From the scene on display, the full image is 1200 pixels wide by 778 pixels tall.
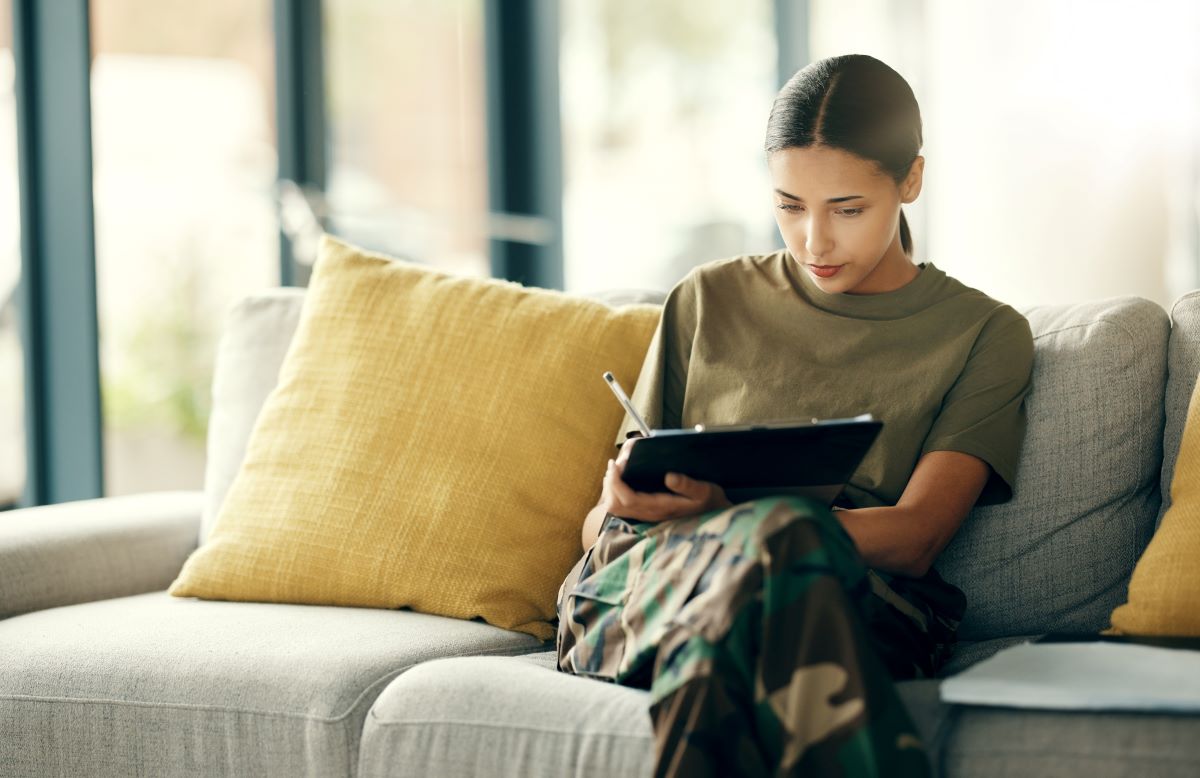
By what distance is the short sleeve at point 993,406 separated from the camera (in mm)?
1596

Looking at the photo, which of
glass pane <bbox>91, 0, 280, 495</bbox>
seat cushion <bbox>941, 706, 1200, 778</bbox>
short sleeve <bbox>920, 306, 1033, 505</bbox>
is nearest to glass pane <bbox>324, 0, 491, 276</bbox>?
glass pane <bbox>91, 0, 280, 495</bbox>

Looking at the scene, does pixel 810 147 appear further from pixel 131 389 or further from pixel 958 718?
pixel 131 389

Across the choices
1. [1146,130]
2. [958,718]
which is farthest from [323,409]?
[1146,130]

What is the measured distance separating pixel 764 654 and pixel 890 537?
364mm

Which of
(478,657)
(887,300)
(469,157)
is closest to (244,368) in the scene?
(478,657)

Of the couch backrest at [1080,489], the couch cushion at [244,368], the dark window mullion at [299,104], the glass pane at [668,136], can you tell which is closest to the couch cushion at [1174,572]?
the couch backrest at [1080,489]

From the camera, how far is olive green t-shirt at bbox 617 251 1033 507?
5.31ft

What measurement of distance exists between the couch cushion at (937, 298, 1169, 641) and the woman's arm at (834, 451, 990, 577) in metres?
0.12

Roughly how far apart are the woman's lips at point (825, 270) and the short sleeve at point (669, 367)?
19 centimetres

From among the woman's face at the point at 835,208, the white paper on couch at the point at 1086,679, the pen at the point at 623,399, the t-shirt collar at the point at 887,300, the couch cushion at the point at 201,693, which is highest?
the woman's face at the point at 835,208

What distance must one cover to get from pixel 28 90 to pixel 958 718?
2471mm

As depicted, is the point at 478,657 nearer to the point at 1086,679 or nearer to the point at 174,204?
the point at 1086,679

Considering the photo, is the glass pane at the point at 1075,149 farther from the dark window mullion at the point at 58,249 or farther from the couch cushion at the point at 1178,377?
the dark window mullion at the point at 58,249

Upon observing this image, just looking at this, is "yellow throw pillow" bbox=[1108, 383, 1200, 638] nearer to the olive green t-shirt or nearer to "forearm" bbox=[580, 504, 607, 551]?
the olive green t-shirt
